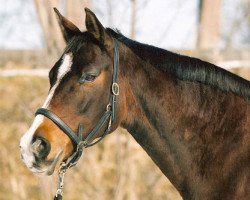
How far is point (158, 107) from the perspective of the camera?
12.4 feet

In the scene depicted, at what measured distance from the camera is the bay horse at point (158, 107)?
3568 mm

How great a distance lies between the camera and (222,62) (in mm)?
7957

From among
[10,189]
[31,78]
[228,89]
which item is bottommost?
[10,189]

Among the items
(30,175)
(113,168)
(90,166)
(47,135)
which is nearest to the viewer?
(47,135)

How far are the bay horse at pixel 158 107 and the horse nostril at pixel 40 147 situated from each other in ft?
0.15

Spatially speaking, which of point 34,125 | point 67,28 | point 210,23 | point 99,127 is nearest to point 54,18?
point 210,23

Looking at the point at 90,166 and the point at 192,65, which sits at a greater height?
the point at 192,65

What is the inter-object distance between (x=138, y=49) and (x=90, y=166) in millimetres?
3534

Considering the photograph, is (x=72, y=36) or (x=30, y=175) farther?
(x=30, y=175)

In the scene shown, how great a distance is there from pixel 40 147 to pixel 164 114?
2.65 feet

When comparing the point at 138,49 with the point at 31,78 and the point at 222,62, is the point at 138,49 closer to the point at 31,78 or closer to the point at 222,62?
the point at 222,62

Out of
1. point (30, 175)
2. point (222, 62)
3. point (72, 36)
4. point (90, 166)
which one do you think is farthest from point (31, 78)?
point (72, 36)

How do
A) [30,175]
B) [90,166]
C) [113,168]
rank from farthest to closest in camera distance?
1. [30,175]
2. [113,168]
3. [90,166]

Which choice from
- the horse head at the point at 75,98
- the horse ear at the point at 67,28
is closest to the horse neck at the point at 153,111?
the horse head at the point at 75,98
